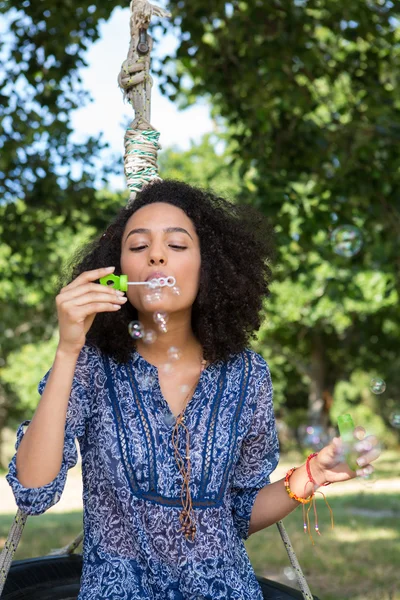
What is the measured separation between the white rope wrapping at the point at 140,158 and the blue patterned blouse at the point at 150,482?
2.24 feet

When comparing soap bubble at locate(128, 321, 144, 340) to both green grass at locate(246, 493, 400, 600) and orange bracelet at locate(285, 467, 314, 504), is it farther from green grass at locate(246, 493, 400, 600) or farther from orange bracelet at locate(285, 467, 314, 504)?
green grass at locate(246, 493, 400, 600)

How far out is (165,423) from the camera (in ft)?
6.34

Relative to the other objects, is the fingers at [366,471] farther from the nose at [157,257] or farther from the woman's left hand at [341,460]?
the nose at [157,257]

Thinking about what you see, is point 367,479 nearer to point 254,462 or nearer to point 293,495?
point 293,495

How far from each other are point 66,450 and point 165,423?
0.91 feet

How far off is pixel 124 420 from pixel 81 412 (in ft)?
0.36

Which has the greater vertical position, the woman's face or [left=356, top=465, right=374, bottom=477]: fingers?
the woman's face

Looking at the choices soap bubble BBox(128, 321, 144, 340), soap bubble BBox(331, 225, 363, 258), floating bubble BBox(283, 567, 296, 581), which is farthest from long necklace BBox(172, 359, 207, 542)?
floating bubble BBox(283, 567, 296, 581)

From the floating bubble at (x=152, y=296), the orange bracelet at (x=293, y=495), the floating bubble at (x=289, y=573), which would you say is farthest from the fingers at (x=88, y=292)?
the floating bubble at (x=289, y=573)

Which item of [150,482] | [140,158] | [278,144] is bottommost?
[150,482]

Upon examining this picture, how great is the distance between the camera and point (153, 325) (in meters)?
2.00

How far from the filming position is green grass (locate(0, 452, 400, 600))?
4271 millimetres

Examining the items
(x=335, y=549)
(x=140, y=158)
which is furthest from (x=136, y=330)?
(x=335, y=549)

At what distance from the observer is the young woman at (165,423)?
1711 millimetres
